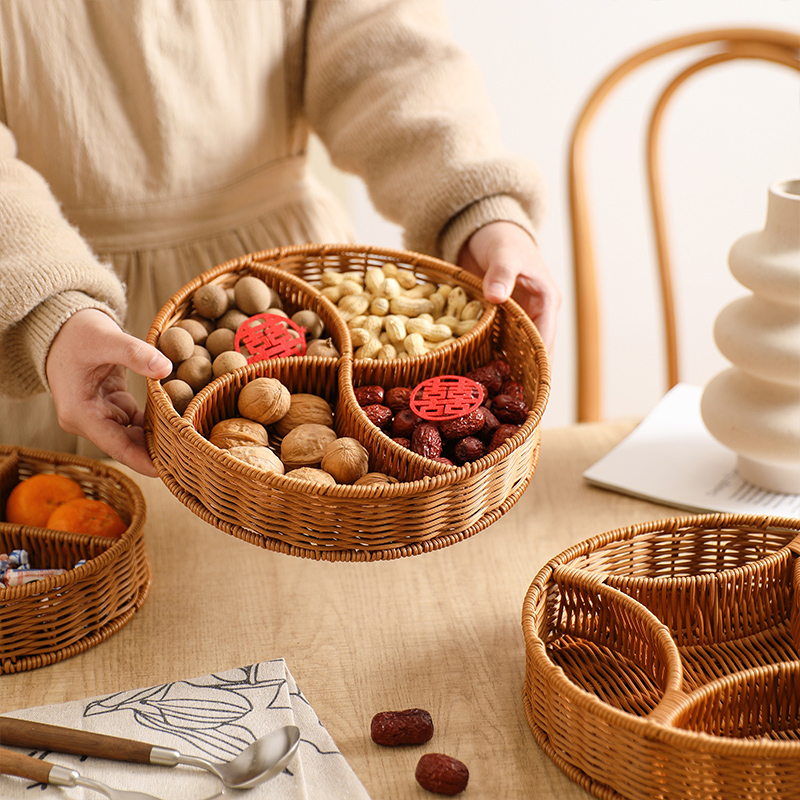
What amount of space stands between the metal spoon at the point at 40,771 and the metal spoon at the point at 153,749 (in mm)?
28

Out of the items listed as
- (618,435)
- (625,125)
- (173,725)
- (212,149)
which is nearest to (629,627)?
(173,725)

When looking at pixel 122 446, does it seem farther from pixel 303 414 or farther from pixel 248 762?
pixel 248 762

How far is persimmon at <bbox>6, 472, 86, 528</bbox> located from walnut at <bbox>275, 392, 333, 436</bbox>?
0.80ft

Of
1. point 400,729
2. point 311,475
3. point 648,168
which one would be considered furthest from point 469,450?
point 648,168

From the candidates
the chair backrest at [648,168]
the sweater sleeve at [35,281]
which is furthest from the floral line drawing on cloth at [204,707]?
the chair backrest at [648,168]

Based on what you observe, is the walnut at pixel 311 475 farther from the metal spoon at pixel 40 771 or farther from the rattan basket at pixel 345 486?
the metal spoon at pixel 40 771

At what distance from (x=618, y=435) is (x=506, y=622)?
0.45 meters

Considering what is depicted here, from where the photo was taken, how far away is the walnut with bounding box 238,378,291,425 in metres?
0.88

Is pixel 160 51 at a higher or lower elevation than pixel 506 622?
higher

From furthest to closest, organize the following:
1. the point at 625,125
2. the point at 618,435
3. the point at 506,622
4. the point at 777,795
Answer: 1. the point at 625,125
2. the point at 618,435
3. the point at 506,622
4. the point at 777,795

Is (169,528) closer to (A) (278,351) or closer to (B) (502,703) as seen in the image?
(A) (278,351)

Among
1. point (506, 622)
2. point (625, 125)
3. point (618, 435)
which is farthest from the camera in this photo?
point (625, 125)

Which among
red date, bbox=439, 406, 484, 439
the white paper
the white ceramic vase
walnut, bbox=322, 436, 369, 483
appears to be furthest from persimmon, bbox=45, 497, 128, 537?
the white ceramic vase

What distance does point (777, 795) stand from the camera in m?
0.64
